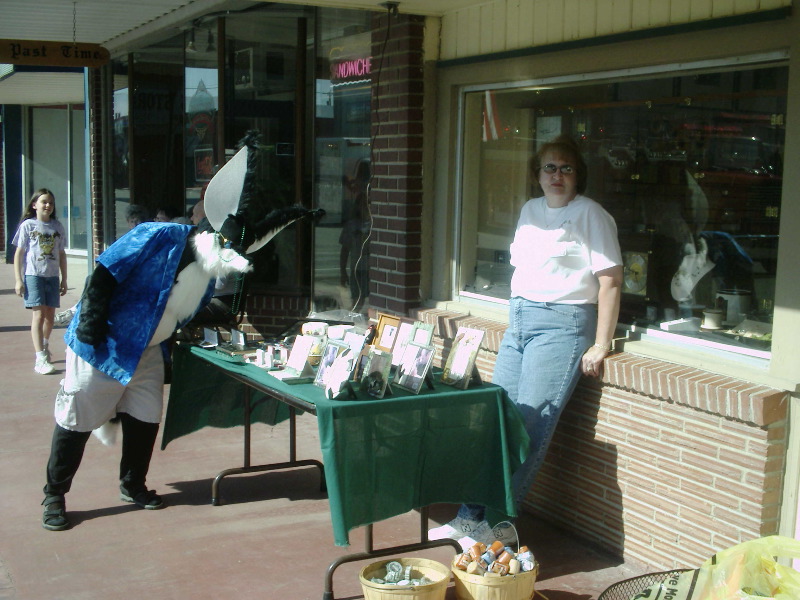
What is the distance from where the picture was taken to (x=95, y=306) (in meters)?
4.63

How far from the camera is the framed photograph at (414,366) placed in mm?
4137

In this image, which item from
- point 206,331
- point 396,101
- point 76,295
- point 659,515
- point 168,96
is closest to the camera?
point 659,515

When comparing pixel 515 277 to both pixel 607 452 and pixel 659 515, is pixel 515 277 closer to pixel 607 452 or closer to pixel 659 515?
pixel 607 452

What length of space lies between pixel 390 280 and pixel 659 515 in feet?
8.07

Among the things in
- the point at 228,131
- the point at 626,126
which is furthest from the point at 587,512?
the point at 228,131

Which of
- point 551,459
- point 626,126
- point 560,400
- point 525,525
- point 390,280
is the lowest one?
point 525,525

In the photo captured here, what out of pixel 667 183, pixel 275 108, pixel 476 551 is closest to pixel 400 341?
pixel 476 551

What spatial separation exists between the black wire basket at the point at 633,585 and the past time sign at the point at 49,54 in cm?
621

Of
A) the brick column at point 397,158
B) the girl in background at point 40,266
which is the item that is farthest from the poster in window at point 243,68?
the brick column at point 397,158

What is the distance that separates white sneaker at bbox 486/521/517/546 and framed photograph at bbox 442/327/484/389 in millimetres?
700

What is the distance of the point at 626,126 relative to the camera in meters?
5.09

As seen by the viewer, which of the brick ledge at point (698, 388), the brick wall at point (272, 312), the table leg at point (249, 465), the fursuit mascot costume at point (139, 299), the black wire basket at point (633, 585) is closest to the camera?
the black wire basket at point (633, 585)

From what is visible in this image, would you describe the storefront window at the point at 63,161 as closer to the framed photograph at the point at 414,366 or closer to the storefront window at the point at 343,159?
the storefront window at the point at 343,159

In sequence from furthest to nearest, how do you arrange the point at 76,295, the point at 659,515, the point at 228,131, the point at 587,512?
the point at 76,295
the point at 228,131
the point at 587,512
the point at 659,515
